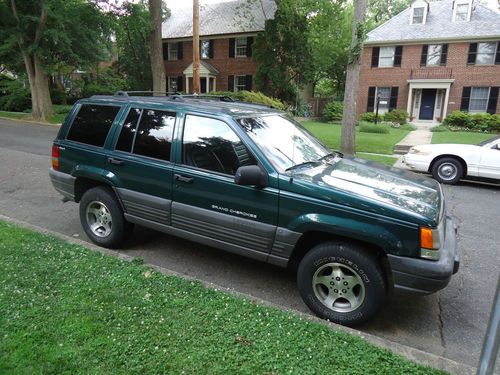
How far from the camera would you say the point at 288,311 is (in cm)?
334

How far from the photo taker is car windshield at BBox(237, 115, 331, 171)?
3828 millimetres

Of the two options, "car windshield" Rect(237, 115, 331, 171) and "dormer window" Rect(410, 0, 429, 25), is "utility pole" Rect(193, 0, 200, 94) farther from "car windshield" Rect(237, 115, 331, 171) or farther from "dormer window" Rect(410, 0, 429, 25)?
"dormer window" Rect(410, 0, 429, 25)

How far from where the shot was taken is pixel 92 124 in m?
4.88

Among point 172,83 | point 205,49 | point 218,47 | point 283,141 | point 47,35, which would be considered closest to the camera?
point 283,141

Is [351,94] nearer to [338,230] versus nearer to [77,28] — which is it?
[338,230]

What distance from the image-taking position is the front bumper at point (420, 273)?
3053 mm

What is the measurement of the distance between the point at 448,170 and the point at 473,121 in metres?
16.8

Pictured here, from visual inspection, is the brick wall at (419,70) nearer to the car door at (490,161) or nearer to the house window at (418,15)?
the house window at (418,15)

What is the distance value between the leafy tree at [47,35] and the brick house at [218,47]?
36.0ft

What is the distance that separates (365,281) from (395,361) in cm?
65

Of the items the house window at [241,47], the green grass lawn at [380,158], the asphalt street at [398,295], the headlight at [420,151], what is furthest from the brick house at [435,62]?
the asphalt street at [398,295]

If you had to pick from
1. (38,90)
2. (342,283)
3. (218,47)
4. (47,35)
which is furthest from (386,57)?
(342,283)

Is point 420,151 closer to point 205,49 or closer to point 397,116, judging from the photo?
point 397,116

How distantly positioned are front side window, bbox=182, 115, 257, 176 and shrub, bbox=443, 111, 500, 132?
2350 centimetres
